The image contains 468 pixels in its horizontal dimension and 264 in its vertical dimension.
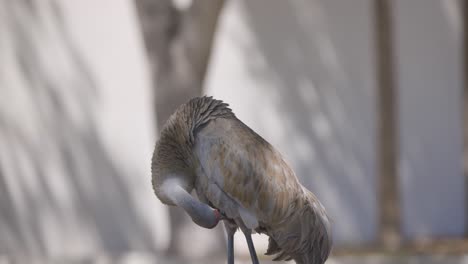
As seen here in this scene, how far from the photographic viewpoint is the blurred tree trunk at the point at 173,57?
989 centimetres

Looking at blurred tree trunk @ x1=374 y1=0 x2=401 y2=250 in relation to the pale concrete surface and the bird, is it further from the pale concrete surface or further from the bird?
the bird

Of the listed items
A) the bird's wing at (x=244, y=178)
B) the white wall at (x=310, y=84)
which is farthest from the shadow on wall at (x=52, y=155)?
the bird's wing at (x=244, y=178)

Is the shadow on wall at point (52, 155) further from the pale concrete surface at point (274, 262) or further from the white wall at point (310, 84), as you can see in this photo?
the white wall at point (310, 84)

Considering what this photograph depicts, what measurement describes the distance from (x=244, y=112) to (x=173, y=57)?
1471mm

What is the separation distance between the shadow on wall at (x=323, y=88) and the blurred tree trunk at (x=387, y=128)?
84cm

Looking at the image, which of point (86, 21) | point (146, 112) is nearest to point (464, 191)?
point (146, 112)

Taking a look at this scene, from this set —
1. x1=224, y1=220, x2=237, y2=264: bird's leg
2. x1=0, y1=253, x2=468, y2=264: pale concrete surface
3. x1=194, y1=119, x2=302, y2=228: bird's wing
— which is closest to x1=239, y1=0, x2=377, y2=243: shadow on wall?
x1=0, y1=253, x2=468, y2=264: pale concrete surface

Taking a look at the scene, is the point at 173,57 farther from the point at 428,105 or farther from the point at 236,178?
the point at 236,178

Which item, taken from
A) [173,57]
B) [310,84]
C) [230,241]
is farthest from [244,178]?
[310,84]

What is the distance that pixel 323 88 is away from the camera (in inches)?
446

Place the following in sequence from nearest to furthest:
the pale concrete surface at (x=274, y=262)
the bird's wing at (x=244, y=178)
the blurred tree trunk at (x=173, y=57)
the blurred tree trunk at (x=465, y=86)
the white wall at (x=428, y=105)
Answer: the bird's wing at (x=244, y=178)
the pale concrete surface at (x=274, y=262)
the blurred tree trunk at (x=173, y=57)
the blurred tree trunk at (x=465, y=86)
the white wall at (x=428, y=105)

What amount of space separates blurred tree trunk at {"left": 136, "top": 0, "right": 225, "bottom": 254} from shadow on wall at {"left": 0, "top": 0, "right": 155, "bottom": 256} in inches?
58.8

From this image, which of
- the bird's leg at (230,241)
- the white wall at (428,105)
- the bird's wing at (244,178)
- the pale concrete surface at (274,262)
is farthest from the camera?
the white wall at (428,105)

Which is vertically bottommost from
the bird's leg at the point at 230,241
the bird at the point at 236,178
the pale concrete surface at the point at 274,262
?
the pale concrete surface at the point at 274,262
